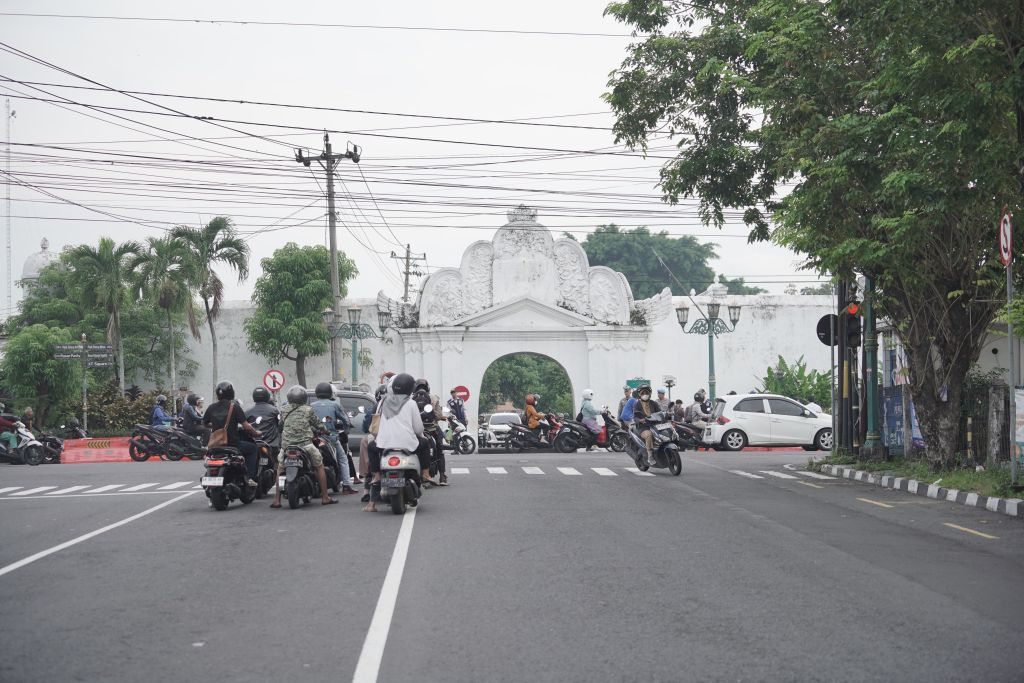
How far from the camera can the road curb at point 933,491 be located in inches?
525

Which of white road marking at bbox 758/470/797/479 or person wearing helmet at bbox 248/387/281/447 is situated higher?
person wearing helmet at bbox 248/387/281/447

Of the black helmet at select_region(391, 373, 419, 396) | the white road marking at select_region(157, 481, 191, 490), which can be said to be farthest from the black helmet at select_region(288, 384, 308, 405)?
the white road marking at select_region(157, 481, 191, 490)

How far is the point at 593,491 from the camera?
1584 centimetres

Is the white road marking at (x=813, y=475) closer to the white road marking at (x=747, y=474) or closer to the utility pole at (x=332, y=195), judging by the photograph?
the white road marking at (x=747, y=474)

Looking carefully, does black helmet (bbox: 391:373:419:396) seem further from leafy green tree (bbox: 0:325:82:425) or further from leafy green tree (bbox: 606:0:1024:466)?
leafy green tree (bbox: 0:325:82:425)

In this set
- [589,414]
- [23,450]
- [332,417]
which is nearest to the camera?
[332,417]

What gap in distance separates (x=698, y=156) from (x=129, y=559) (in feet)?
45.8

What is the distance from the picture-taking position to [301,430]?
1395 cm

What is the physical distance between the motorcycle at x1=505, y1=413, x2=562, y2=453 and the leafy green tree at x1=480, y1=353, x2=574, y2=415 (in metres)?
33.9

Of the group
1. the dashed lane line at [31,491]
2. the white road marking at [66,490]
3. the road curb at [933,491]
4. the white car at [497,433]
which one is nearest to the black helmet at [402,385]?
the road curb at [933,491]

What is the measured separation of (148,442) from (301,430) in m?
16.1

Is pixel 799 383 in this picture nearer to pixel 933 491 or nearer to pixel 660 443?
pixel 660 443

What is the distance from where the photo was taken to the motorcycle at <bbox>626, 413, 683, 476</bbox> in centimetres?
1925

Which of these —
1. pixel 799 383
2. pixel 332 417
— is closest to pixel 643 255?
pixel 799 383
